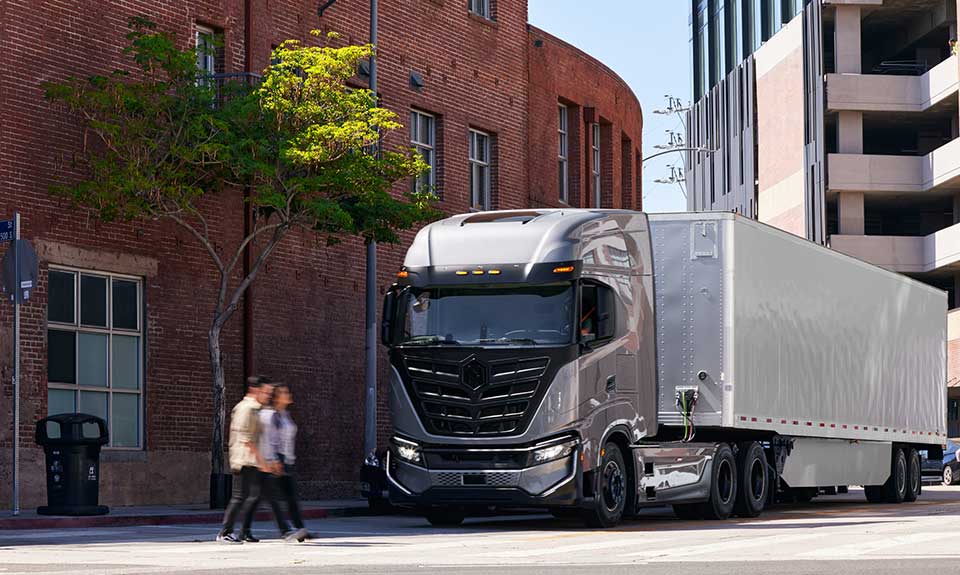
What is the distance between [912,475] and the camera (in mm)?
31266

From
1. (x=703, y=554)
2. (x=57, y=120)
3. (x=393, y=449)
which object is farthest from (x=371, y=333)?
(x=703, y=554)

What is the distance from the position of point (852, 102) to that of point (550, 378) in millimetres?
52382

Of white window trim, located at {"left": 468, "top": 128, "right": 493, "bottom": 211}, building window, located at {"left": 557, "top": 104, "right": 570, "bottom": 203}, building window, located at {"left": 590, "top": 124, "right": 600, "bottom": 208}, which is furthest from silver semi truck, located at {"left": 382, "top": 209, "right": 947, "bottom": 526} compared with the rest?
building window, located at {"left": 590, "top": 124, "right": 600, "bottom": 208}

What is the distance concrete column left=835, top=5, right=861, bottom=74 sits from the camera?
7000 cm

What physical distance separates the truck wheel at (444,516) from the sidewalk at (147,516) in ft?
8.41

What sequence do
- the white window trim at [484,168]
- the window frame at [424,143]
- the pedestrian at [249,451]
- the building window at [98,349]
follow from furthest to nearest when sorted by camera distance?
the white window trim at [484,168], the window frame at [424,143], the building window at [98,349], the pedestrian at [249,451]

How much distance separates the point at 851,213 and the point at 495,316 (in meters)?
53.1

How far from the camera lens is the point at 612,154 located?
140ft

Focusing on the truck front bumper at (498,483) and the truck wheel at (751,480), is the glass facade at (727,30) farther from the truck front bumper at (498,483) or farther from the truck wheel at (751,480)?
the truck front bumper at (498,483)

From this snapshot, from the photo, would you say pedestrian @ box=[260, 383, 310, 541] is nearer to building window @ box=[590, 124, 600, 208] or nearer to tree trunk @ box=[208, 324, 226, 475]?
tree trunk @ box=[208, 324, 226, 475]

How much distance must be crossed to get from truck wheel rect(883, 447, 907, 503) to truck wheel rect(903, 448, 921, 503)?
0.23 m

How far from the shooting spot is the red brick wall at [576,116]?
1513 inches

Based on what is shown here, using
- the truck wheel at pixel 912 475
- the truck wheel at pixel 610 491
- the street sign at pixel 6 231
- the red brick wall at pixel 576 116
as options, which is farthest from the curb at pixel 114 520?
the red brick wall at pixel 576 116

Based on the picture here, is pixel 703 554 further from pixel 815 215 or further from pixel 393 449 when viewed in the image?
pixel 815 215
